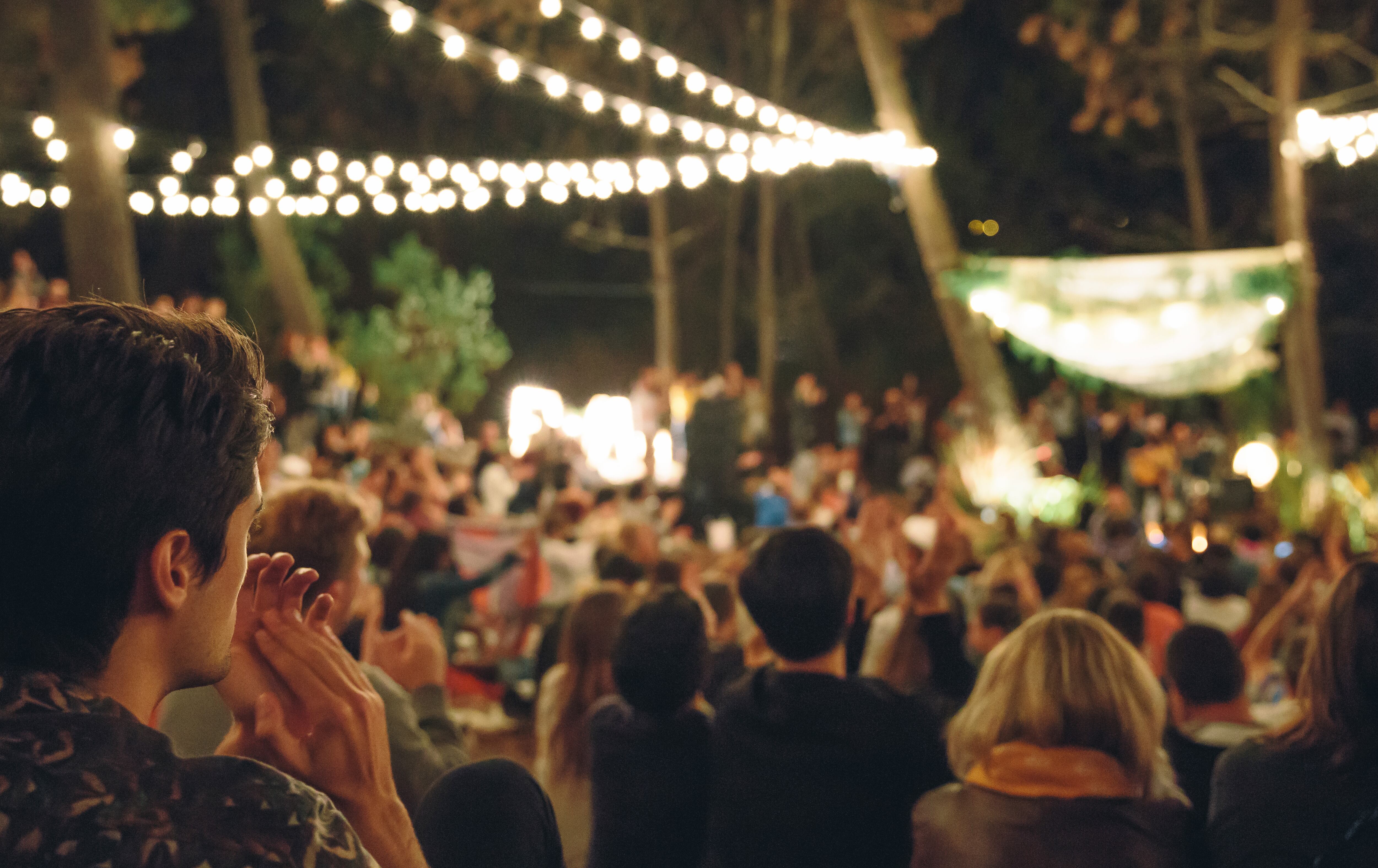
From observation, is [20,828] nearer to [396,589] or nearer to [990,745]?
[990,745]

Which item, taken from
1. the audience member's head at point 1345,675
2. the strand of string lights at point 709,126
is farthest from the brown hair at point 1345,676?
the strand of string lights at point 709,126

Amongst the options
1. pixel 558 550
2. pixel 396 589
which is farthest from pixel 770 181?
pixel 396 589

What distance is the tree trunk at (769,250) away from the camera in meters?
20.1

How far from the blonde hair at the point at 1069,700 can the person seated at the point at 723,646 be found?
61cm

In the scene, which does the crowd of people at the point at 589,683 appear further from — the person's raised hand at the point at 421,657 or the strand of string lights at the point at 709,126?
the strand of string lights at the point at 709,126

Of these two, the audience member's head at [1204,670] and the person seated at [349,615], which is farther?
the audience member's head at [1204,670]

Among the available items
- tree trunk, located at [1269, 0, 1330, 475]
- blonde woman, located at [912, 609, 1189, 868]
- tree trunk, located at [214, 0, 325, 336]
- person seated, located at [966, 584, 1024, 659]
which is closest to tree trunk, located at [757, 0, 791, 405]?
tree trunk, located at [214, 0, 325, 336]

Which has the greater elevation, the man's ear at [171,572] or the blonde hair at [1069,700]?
the man's ear at [171,572]

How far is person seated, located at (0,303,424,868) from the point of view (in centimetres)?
82

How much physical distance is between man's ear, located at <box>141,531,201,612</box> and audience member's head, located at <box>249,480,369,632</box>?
1.34m

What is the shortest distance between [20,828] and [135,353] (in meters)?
0.35

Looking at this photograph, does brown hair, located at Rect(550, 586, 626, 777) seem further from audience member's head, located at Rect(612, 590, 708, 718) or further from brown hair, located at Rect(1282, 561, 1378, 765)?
brown hair, located at Rect(1282, 561, 1378, 765)

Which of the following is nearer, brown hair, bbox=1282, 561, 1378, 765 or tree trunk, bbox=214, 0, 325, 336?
brown hair, bbox=1282, 561, 1378, 765

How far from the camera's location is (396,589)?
5.04 m
